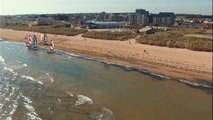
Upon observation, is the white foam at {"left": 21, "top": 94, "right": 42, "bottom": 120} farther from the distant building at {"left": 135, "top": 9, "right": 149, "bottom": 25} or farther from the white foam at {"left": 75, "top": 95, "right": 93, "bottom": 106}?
the distant building at {"left": 135, "top": 9, "right": 149, "bottom": 25}

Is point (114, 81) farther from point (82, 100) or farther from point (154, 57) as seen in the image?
point (154, 57)

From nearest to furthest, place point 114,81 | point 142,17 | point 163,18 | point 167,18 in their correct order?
point 114,81
point 167,18
point 163,18
point 142,17

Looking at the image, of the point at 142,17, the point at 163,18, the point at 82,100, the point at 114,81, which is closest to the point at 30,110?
the point at 82,100

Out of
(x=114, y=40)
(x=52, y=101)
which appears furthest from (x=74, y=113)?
(x=114, y=40)

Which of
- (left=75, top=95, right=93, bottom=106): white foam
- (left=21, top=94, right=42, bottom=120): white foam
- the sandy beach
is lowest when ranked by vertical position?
(left=75, top=95, right=93, bottom=106): white foam

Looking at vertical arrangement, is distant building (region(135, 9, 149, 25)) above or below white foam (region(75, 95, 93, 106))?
above

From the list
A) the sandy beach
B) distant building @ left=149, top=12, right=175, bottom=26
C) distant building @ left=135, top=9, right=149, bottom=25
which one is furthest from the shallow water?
distant building @ left=135, top=9, right=149, bottom=25
